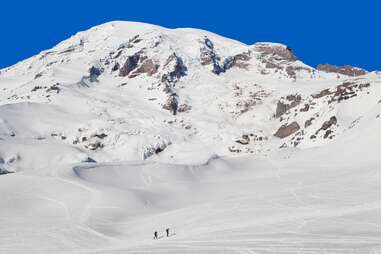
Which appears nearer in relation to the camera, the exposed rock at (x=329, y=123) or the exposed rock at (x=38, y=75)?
the exposed rock at (x=329, y=123)

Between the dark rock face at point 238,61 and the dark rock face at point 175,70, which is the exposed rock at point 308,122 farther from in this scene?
the dark rock face at point 238,61

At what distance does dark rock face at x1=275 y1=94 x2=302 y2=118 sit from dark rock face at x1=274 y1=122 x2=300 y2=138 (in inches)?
298

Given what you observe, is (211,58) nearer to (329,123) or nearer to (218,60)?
(218,60)

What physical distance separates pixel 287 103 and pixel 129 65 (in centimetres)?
3920

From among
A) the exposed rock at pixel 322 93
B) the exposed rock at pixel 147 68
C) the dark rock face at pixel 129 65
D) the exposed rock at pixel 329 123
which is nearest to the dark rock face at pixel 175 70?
the exposed rock at pixel 147 68

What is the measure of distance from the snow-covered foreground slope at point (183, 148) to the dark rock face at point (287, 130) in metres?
0.23

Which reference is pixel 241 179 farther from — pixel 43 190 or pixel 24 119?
pixel 24 119

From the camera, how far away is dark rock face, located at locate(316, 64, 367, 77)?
144250 mm

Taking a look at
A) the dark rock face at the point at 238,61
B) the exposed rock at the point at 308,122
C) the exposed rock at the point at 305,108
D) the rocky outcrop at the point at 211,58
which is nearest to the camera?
the exposed rock at the point at 308,122

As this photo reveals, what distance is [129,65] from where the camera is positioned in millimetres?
136375

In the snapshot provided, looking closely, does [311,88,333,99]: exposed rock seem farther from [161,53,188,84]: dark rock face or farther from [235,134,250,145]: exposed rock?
[161,53,188,84]: dark rock face

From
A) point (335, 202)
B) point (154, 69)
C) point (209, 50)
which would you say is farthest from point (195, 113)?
point (335, 202)

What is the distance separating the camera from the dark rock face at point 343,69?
473ft

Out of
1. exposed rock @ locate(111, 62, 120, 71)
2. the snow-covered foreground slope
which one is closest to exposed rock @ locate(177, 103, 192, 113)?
the snow-covered foreground slope
